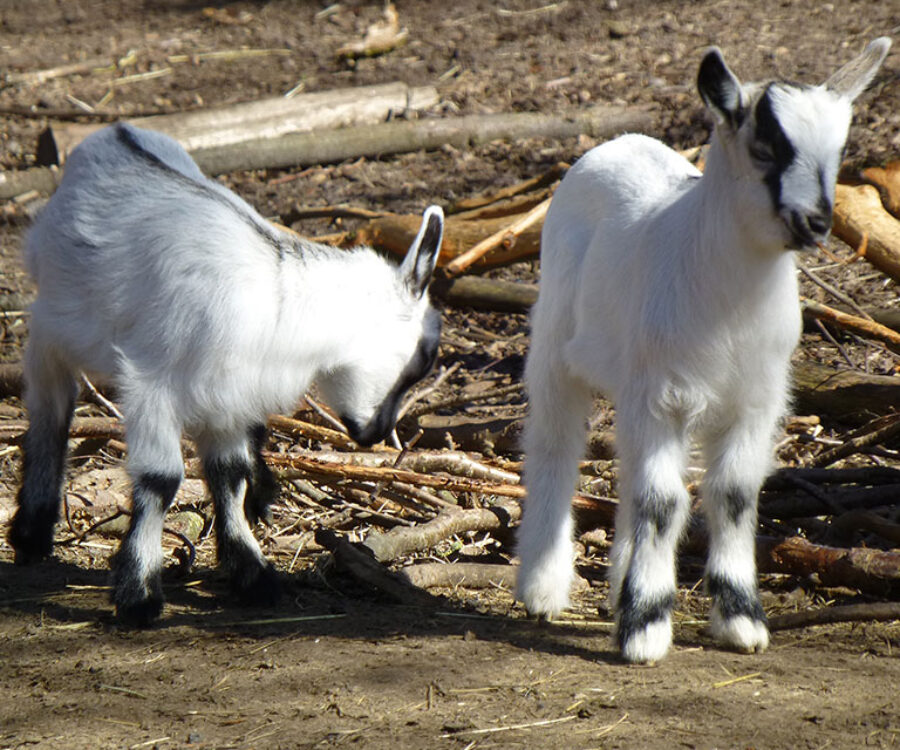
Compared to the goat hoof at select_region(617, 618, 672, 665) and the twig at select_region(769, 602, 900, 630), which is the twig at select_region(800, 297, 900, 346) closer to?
the twig at select_region(769, 602, 900, 630)

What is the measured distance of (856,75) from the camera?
133 inches

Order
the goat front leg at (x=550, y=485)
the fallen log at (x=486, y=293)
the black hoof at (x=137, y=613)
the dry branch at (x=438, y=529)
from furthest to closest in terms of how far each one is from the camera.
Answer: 1. the fallen log at (x=486, y=293)
2. the dry branch at (x=438, y=529)
3. the goat front leg at (x=550, y=485)
4. the black hoof at (x=137, y=613)

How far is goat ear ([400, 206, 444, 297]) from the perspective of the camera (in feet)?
14.5

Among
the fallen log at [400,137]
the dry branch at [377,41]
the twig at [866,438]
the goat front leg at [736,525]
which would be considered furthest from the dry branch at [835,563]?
the dry branch at [377,41]

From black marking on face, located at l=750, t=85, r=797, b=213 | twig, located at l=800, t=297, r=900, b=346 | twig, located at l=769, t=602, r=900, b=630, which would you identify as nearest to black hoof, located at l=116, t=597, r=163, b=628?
twig, located at l=769, t=602, r=900, b=630

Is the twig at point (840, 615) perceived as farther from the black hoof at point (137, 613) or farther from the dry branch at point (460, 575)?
the black hoof at point (137, 613)

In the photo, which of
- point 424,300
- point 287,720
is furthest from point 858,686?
point 424,300

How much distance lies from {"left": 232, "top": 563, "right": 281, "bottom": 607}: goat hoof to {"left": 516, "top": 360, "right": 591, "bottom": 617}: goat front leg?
89 cm

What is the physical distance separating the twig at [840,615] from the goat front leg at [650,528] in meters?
0.50

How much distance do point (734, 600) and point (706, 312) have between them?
37.5 inches

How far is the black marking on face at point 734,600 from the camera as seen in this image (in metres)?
3.79

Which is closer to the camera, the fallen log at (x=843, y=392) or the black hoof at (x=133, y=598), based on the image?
the black hoof at (x=133, y=598)

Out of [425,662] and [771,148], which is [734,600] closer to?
[425,662]

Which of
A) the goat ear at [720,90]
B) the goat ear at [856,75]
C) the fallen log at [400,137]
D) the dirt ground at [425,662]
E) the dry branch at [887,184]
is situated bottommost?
the dirt ground at [425,662]
